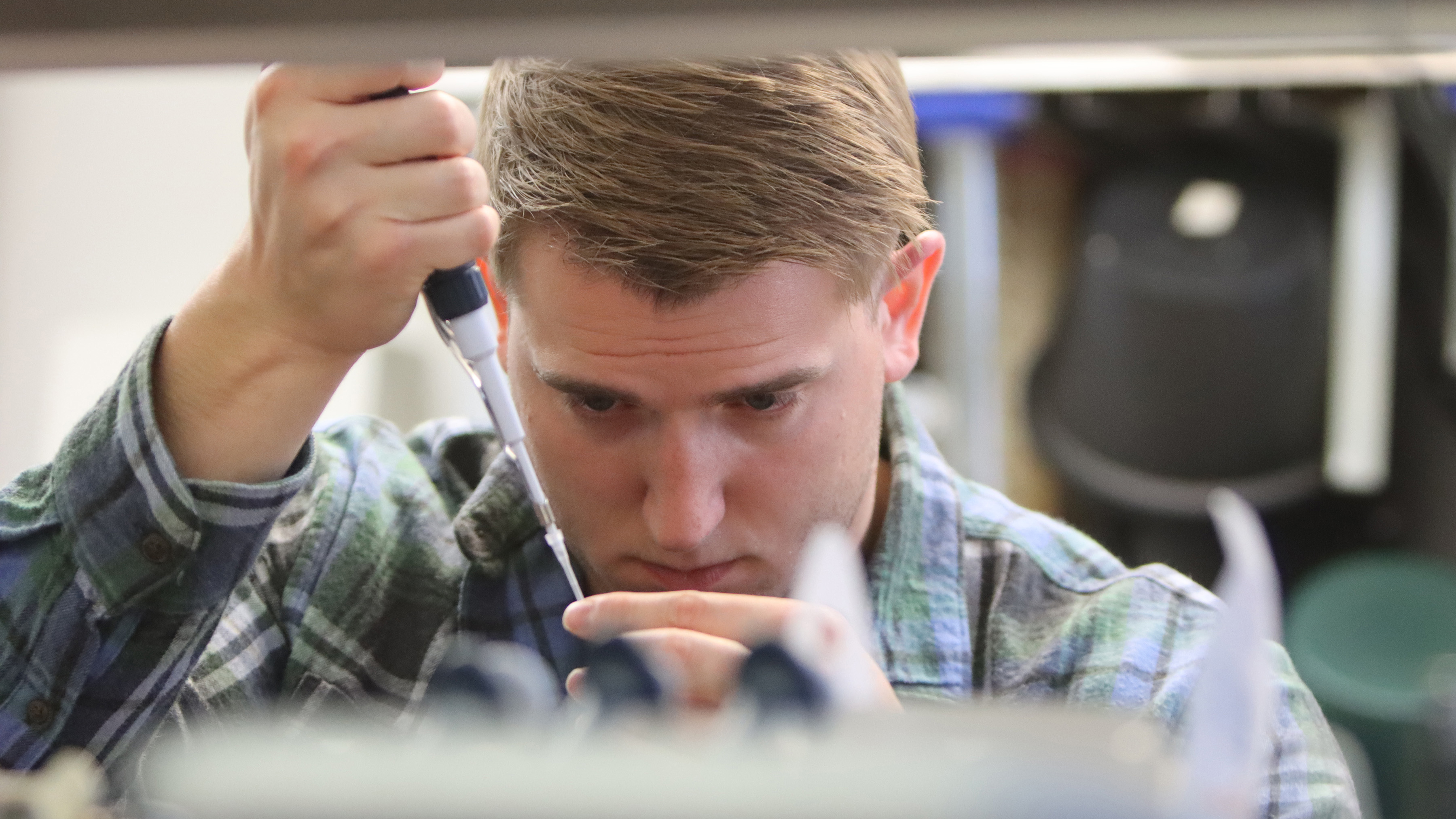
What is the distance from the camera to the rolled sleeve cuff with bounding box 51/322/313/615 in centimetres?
69

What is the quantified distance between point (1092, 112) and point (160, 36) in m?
1.92

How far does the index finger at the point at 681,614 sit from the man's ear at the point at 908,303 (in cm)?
39

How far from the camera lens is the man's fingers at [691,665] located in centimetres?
38

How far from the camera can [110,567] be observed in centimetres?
71

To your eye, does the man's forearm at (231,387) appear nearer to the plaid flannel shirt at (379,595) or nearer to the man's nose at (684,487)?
the plaid flannel shirt at (379,595)

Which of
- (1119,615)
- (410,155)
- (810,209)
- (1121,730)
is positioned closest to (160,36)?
(410,155)

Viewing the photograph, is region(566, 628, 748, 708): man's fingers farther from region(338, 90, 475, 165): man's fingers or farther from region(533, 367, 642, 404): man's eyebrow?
region(533, 367, 642, 404): man's eyebrow

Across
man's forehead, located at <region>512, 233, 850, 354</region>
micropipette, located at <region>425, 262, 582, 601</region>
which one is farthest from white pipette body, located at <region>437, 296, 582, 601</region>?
man's forehead, located at <region>512, 233, 850, 354</region>

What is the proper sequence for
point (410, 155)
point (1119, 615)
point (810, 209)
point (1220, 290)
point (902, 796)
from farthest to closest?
point (1220, 290) < point (1119, 615) < point (810, 209) < point (410, 155) < point (902, 796)

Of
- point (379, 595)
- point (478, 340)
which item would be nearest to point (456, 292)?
point (478, 340)

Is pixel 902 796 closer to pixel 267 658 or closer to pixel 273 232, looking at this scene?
pixel 273 232

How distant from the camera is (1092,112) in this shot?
6.87ft

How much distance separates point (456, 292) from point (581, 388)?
0.62 feet

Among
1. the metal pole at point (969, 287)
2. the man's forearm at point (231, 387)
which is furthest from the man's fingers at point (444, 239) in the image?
the metal pole at point (969, 287)
